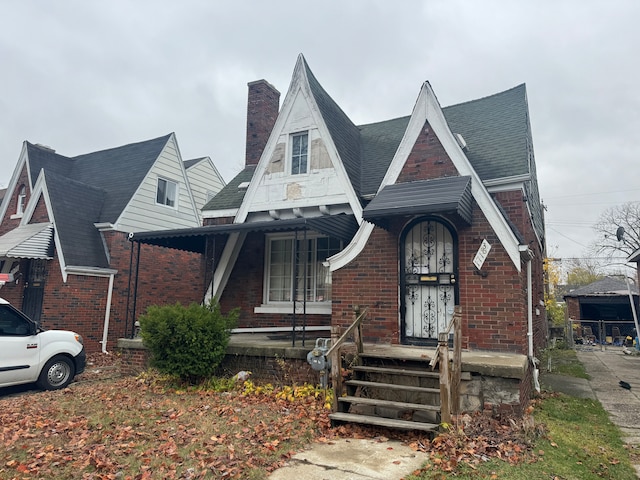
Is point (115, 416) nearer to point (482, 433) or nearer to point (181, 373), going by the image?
point (181, 373)

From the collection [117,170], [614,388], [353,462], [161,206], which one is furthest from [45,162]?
[614,388]

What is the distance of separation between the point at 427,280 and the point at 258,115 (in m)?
8.97

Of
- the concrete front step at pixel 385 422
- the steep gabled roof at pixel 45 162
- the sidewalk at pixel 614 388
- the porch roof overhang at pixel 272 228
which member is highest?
the steep gabled roof at pixel 45 162

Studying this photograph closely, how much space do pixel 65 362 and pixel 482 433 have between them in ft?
28.5

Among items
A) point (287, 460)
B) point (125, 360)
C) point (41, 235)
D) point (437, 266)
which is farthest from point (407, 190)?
point (41, 235)

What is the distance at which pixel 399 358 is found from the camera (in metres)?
6.52

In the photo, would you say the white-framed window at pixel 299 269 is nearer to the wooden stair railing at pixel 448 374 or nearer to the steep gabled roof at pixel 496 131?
the steep gabled roof at pixel 496 131

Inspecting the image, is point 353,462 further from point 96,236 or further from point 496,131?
point 96,236

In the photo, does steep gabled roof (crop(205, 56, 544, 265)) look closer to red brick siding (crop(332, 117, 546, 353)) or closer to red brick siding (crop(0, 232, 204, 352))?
red brick siding (crop(332, 117, 546, 353))

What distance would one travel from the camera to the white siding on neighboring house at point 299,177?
1057 centimetres

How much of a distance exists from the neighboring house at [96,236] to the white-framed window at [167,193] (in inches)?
1.6

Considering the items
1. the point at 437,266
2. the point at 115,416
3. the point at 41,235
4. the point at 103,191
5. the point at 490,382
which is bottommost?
the point at 115,416

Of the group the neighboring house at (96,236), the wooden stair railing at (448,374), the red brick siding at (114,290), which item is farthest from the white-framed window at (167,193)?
the wooden stair railing at (448,374)

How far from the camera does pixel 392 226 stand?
8.37 meters
